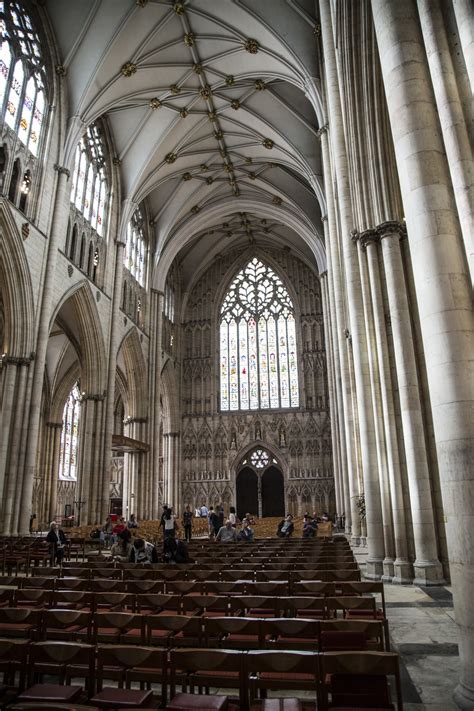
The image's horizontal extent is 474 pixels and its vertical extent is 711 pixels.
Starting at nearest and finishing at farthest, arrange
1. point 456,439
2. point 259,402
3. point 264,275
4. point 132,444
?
point 456,439
point 132,444
point 259,402
point 264,275

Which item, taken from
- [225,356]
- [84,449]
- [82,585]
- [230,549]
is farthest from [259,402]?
[82,585]

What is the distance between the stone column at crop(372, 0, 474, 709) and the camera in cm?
377

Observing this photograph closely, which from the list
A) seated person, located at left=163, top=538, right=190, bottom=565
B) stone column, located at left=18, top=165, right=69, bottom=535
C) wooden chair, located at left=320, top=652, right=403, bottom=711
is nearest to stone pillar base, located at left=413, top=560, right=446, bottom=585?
seated person, located at left=163, top=538, right=190, bottom=565

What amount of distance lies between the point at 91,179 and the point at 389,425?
1776cm

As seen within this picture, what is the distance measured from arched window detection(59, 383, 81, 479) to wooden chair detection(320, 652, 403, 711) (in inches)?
Answer: 1211

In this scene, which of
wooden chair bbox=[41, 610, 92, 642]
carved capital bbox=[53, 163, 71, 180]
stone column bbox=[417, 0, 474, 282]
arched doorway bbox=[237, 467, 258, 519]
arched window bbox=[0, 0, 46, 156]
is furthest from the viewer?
arched doorway bbox=[237, 467, 258, 519]

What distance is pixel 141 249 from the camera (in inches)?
1091

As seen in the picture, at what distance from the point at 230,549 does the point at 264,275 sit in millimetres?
27216

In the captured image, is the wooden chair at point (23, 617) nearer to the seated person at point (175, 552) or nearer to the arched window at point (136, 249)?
the seated person at point (175, 552)

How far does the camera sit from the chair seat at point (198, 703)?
2551 mm

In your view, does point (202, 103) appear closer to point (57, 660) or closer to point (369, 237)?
point (369, 237)

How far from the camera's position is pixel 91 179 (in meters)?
21.8

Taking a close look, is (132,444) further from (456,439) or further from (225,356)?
(456,439)

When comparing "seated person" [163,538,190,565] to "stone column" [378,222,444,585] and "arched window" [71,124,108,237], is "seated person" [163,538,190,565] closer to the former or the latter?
"stone column" [378,222,444,585]
